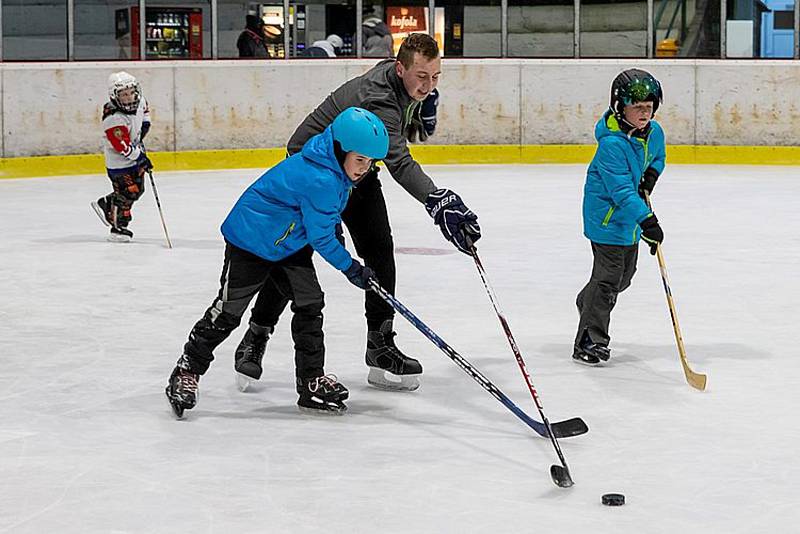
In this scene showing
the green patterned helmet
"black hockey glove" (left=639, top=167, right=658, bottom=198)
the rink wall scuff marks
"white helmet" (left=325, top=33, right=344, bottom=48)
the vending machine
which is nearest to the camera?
the green patterned helmet

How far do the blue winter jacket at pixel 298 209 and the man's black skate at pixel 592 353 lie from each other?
130cm

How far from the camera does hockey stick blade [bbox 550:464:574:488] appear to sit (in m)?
3.48

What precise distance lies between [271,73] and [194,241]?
5215mm

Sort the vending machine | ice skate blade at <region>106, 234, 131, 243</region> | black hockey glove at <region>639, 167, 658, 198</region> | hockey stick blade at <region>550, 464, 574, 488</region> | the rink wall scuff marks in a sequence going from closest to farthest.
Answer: hockey stick blade at <region>550, 464, 574, 488</region> → black hockey glove at <region>639, 167, 658, 198</region> → ice skate blade at <region>106, 234, 131, 243</region> → the rink wall scuff marks → the vending machine

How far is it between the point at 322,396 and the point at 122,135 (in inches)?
183

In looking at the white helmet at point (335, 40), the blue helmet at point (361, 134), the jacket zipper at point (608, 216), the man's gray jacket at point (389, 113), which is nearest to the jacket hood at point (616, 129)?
the jacket zipper at point (608, 216)

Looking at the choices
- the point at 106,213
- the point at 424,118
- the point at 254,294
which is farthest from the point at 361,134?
the point at 106,213

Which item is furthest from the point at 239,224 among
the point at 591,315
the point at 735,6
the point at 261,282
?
the point at 735,6

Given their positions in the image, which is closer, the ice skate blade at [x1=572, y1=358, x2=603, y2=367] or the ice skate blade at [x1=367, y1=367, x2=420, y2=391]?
the ice skate blade at [x1=367, y1=367, x2=420, y2=391]

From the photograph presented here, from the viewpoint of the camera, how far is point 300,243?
4180mm

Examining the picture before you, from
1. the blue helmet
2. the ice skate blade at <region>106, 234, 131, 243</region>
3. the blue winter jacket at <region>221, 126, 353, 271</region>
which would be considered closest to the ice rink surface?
the ice skate blade at <region>106, 234, 131, 243</region>

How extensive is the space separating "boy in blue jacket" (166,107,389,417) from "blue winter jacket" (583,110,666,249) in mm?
1063

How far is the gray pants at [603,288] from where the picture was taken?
5.00 m

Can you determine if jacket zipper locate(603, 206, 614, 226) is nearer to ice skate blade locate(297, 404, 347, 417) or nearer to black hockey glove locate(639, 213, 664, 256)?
black hockey glove locate(639, 213, 664, 256)
